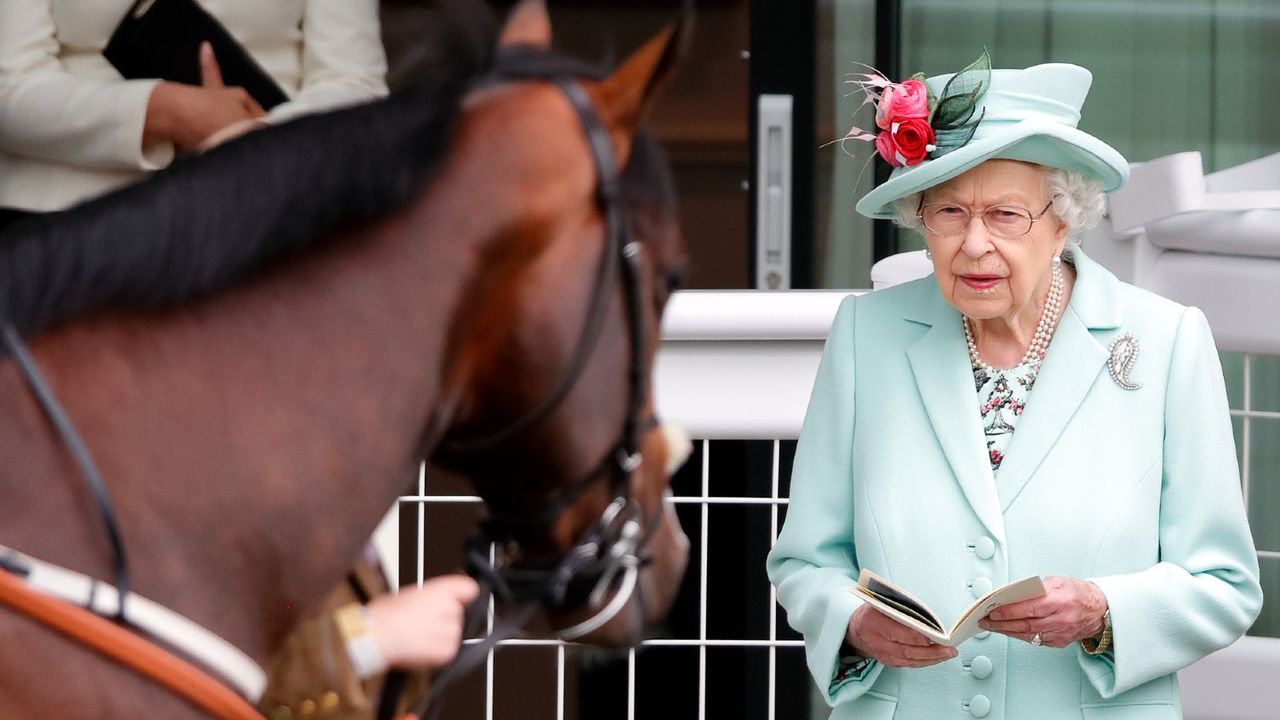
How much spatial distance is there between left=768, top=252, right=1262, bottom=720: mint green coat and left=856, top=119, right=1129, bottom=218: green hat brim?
0.18 metres

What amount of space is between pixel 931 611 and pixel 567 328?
2.43 feet

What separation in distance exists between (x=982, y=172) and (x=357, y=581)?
110cm

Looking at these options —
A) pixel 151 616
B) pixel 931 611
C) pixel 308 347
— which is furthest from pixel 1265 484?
pixel 151 616

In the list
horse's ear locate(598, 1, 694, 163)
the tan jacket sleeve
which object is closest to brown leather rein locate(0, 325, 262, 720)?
the tan jacket sleeve

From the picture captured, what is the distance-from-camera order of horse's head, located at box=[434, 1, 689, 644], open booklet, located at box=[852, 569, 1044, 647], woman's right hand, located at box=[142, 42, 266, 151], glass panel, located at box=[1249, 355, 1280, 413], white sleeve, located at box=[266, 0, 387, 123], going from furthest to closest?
1. glass panel, located at box=[1249, 355, 1280, 413]
2. white sleeve, located at box=[266, 0, 387, 123]
3. woman's right hand, located at box=[142, 42, 266, 151]
4. open booklet, located at box=[852, 569, 1044, 647]
5. horse's head, located at box=[434, 1, 689, 644]

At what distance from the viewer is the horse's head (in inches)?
62.2

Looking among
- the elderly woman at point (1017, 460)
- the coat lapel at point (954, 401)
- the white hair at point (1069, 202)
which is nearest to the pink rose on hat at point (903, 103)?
the elderly woman at point (1017, 460)

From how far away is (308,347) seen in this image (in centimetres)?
152

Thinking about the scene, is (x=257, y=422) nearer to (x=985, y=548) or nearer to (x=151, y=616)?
(x=151, y=616)

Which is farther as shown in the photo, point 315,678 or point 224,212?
point 315,678

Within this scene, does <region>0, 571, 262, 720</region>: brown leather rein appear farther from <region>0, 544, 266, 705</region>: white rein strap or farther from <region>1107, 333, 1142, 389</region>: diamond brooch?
<region>1107, 333, 1142, 389</region>: diamond brooch

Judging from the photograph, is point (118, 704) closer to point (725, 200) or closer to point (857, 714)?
point (857, 714)

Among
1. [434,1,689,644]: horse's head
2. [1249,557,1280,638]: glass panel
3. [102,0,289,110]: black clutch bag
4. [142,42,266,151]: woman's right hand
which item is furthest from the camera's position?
[1249,557,1280,638]: glass panel

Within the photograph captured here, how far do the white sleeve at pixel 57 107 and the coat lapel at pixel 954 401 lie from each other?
127 centimetres
